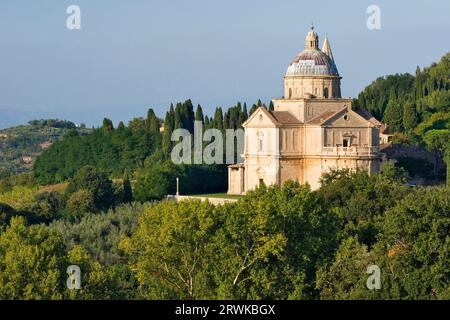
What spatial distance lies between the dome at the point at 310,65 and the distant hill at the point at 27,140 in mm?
39243

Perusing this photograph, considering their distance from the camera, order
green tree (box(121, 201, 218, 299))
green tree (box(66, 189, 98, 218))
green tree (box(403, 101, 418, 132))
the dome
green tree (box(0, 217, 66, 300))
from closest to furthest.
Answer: green tree (box(0, 217, 66, 300)), green tree (box(121, 201, 218, 299)), green tree (box(66, 189, 98, 218)), the dome, green tree (box(403, 101, 418, 132))

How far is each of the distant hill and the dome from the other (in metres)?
39.2

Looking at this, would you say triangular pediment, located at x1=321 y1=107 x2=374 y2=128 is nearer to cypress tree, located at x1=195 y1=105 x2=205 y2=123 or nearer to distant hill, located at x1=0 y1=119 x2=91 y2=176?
cypress tree, located at x1=195 y1=105 x2=205 y2=123

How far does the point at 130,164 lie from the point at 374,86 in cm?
3271

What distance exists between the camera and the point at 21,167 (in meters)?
104

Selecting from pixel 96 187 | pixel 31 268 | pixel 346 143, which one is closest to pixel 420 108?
pixel 346 143

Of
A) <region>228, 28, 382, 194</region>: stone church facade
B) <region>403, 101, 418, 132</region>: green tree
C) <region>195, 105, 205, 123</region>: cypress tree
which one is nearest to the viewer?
<region>228, 28, 382, 194</region>: stone church facade

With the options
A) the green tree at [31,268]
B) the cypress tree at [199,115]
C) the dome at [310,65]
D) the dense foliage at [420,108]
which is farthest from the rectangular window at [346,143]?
the green tree at [31,268]

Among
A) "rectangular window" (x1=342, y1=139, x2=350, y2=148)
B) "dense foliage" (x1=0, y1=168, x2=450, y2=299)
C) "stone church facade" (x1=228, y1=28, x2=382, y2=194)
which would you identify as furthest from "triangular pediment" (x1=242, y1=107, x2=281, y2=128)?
"dense foliage" (x1=0, y1=168, x2=450, y2=299)

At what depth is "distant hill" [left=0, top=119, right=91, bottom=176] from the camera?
10656 cm

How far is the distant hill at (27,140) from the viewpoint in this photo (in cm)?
10656

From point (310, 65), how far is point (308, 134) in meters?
2.84
